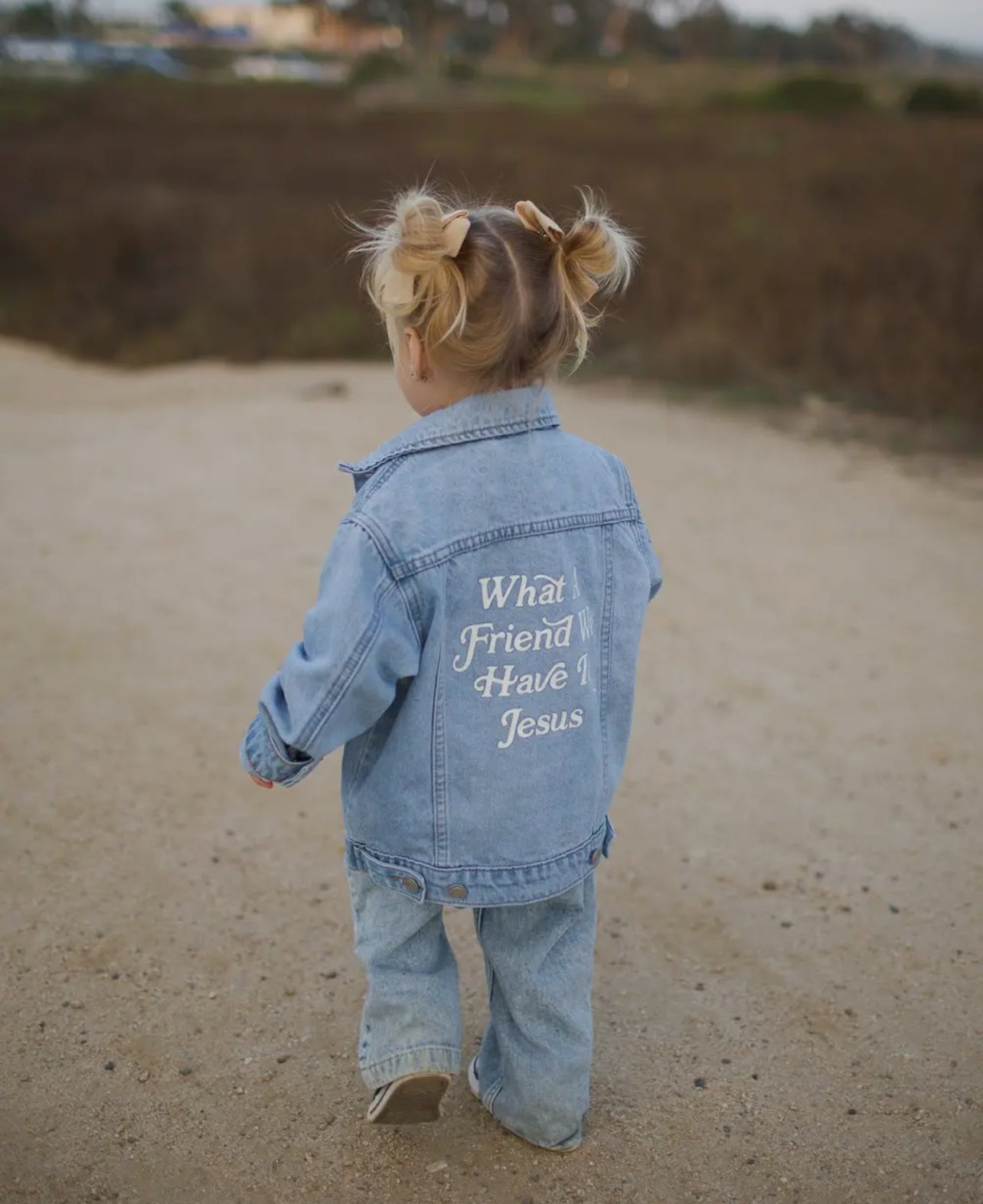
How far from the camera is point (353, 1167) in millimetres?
2051

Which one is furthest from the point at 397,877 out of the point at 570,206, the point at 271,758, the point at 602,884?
the point at 570,206

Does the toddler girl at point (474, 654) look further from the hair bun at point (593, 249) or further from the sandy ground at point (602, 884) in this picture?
the sandy ground at point (602, 884)

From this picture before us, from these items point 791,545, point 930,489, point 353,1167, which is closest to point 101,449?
point 791,545

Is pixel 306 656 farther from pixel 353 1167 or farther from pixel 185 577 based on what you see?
pixel 185 577

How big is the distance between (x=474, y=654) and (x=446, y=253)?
54cm

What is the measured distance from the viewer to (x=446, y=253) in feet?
5.38

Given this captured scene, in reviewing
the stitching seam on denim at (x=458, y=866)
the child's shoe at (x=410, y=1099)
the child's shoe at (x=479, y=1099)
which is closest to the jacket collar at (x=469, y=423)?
the stitching seam on denim at (x=458, y=866)

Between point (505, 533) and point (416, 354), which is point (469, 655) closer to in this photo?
point (505, 533)

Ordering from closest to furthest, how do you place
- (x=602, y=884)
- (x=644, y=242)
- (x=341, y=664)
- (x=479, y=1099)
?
1. (x=341, y=664)
2. (x=479, y=1099)
3. (x=602, y=884)
4. (x=644, y=242)

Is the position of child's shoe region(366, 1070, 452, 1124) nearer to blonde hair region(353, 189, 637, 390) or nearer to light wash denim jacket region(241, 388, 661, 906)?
light wash denim jacket region(241, 388, 661, 906)

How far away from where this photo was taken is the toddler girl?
65.8 inches

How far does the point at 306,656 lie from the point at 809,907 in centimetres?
170

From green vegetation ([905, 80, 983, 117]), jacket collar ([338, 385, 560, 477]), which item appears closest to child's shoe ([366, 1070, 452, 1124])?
jacket collar ([338, 385, 560, 477])

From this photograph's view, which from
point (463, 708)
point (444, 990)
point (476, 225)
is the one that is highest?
point (476, 225)
